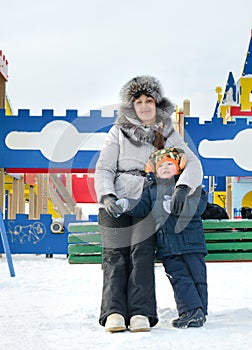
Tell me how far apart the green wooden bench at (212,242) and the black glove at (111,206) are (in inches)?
24.4

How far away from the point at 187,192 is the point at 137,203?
0.26m

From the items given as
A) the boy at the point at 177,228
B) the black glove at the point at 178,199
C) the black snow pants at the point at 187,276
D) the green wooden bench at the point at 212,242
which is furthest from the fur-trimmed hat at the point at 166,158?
the green wooden bench at the point at 212,242

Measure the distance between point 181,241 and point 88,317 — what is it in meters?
0.67

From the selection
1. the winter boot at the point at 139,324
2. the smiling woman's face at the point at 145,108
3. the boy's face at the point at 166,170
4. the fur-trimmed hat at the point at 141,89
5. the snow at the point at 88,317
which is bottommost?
the snow at the point at 88,317

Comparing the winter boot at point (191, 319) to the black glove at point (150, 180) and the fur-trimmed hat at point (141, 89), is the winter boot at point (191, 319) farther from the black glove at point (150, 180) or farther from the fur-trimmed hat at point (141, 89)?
the fur-trimmed hat at point (141, 89)

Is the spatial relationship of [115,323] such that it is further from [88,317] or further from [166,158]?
[166,158]

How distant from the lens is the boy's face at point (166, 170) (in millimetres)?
2699

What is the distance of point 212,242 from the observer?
3.23 m

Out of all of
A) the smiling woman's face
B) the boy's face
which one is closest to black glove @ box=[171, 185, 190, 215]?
the boy's face

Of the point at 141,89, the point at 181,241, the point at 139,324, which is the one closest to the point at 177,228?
the point at 181,241

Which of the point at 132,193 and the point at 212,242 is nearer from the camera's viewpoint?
the point at 132,193

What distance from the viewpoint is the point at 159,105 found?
290 centimetres

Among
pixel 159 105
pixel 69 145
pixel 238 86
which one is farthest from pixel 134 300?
pixel 238 86

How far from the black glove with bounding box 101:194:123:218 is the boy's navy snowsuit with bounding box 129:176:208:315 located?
2.7 inches
